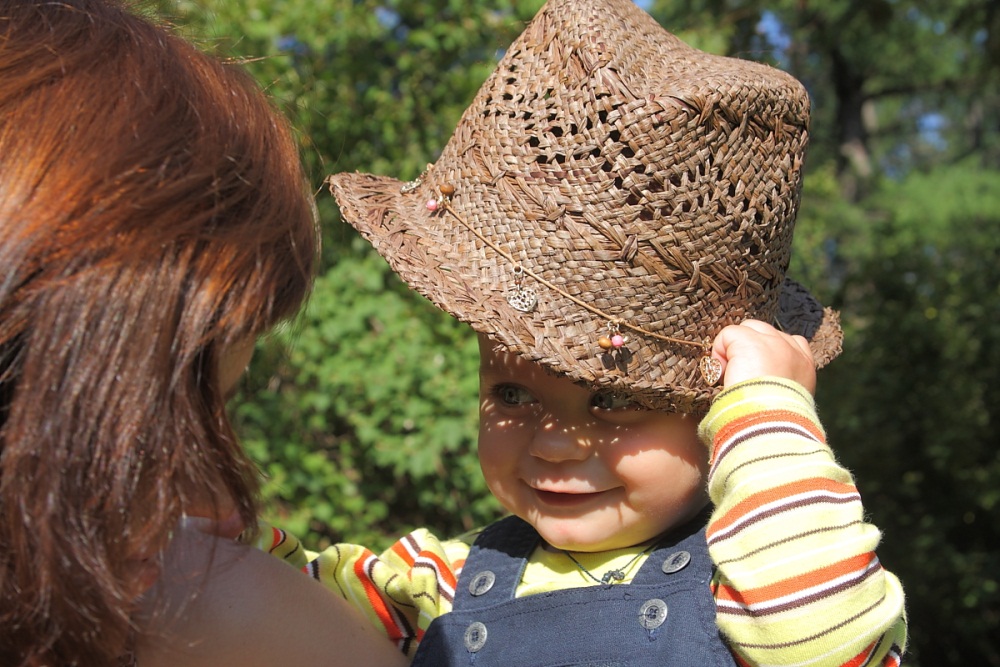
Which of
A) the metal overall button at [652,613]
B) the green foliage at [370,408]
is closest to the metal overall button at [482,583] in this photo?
the metal overall button at [652,613]

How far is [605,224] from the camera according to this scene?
1.45 m

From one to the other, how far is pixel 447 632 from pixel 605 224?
2.52 feet

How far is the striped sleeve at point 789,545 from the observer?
131 centimetres

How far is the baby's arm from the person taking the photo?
1.31 meters

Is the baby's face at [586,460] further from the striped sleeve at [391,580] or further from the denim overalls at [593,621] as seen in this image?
the striped sleeve at [391,580]

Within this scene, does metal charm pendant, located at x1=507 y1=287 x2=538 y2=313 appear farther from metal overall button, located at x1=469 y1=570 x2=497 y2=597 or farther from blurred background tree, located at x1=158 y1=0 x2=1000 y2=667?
metal overall button, located at x1=469 y1=570 x2=497 y2=597

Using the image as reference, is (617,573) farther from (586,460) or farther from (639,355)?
(639,355)

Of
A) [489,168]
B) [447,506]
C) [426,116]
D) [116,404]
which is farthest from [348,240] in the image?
[116,404]

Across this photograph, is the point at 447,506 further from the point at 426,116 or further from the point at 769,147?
the point at 769,147

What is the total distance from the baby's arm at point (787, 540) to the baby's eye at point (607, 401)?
131 mm

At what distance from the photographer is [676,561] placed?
1.58 m

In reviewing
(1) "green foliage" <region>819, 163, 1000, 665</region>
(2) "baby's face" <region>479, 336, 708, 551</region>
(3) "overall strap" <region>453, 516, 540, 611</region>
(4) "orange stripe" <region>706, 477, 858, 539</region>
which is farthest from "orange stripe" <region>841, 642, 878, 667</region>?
(1) "green foliage" <region>819, 163, 1000, 665</region>

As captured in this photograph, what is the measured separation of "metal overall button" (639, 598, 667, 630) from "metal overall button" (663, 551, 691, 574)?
57 millimetres

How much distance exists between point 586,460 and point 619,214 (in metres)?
0.41
